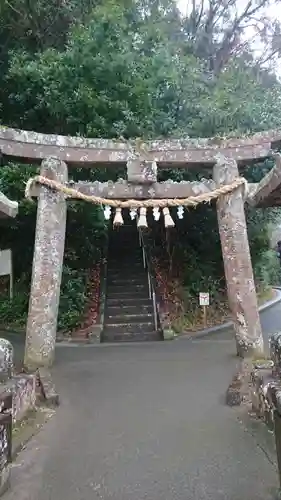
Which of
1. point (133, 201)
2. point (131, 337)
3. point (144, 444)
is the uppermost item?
point (133, 201)

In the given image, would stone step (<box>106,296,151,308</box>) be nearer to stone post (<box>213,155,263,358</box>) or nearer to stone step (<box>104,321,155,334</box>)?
stone step (<box>104,321,155,334</box>)

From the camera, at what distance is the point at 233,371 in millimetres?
7078

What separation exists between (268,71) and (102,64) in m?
12.9

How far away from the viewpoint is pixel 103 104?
10719 millimetres

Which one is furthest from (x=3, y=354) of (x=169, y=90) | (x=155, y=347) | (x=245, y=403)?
(x=169, y=90)

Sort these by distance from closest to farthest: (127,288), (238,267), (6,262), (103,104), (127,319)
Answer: (238,267), (103,104), (6,262), (127,319), (127,288)

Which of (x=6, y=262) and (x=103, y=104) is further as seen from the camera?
(x=6, y=262)

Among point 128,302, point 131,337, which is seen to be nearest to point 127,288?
point 128,302

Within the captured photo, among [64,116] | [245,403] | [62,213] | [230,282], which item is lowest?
[245,403]

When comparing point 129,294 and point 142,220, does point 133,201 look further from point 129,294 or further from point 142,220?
point 129,294

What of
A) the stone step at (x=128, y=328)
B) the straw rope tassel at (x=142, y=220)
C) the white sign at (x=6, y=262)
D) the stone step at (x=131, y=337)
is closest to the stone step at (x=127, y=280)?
the stone step at (x=128, y=328)

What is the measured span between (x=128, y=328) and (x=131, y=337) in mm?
425

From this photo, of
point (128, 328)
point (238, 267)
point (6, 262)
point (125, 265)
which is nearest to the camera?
point (238, 267)

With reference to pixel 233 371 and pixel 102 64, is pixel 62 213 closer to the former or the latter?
pixel 233 371
